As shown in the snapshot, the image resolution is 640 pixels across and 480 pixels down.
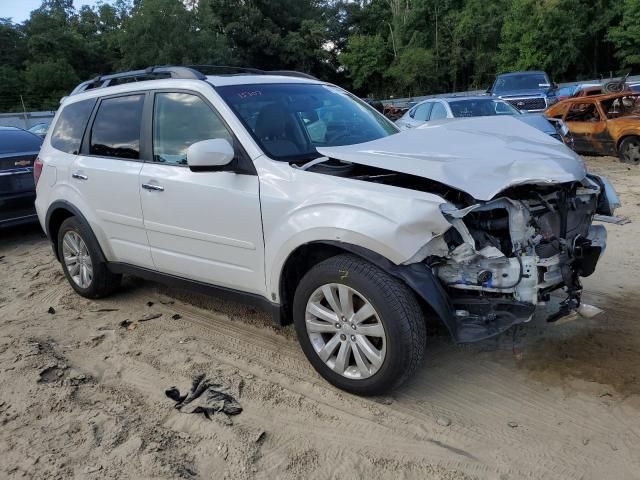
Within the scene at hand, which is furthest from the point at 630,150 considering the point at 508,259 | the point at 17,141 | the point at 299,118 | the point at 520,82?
the point at 17,141

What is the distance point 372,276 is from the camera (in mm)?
3041

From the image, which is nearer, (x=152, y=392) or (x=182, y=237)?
(x=152, y=392)

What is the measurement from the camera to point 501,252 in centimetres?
301

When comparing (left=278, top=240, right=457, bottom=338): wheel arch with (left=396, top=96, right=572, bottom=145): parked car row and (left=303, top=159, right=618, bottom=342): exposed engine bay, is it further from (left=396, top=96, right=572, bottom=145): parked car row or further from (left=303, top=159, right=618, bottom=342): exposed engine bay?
(left=396, top=96, right=572, bottom=145): parked car row

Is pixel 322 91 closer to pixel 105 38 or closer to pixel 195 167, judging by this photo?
pixel 195 167

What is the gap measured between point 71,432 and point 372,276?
6.31 feet

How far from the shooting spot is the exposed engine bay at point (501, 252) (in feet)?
9.80

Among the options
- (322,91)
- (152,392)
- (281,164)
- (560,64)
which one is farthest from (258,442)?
(560,64)

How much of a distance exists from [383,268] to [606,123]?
11132 mm

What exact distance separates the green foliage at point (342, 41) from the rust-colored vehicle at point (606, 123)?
82.2 feet

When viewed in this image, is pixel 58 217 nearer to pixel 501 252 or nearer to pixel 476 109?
pixel 501 252

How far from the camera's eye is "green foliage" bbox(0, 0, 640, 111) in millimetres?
36688

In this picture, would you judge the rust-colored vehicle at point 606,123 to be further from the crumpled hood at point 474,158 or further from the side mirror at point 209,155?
the side mirror at point 209,155

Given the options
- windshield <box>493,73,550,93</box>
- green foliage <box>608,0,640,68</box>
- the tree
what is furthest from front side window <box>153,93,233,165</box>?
the tree
